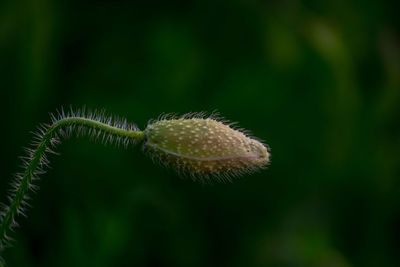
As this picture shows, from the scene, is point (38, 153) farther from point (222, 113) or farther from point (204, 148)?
point (222, 113)

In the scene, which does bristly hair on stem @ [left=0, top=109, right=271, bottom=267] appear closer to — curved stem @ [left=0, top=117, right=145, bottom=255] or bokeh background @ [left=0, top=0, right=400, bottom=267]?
curved stem @ [left=0, top=117, right=145, bottom=255]

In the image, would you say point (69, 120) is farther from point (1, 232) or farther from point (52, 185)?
point (52, 185)

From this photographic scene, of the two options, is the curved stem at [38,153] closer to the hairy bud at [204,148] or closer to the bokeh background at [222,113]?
the hairy bud at [204,148]

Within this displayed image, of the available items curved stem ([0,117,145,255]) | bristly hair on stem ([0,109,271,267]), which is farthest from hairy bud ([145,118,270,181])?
curved stem ([0,117,145,255])

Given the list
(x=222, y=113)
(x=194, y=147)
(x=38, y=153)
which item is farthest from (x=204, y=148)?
(x=222, y=113)

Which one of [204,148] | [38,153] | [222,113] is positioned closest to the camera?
[38,153]
